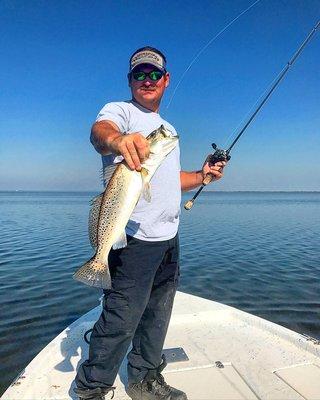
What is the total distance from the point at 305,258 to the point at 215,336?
1279 centimetres

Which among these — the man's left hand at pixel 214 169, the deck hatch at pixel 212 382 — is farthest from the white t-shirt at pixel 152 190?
the deck hatch at pixel 212 382

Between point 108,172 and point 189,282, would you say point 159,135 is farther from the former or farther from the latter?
point 189,282

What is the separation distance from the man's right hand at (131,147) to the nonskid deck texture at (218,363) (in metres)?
2.92

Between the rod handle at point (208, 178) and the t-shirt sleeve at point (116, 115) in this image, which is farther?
the rod handle at point (208, 178)

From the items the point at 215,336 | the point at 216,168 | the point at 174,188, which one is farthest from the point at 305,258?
the point at 174,188

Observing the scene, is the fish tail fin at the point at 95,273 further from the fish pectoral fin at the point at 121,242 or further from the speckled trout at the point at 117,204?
the fish pectoral fin at the point at 121,242

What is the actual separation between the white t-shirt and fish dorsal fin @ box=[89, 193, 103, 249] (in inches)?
15.3

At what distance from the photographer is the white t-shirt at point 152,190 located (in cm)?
360

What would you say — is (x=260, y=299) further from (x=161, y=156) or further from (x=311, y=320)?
(x=161, y=156)

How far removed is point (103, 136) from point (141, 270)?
4.67ft

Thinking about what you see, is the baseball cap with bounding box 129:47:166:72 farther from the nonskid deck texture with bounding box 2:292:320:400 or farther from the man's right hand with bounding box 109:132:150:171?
the nonskid deck texture with bounding box 2:292:320:400

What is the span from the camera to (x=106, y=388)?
11.7 feet

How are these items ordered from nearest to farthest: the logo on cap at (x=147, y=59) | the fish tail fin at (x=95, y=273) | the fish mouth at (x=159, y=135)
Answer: the fish mouth at (x=159, y=135)
the fish tail fin at (x=95, y=273)
the logo on cap at (x=147, y=59)

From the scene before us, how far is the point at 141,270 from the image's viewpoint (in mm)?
3602
